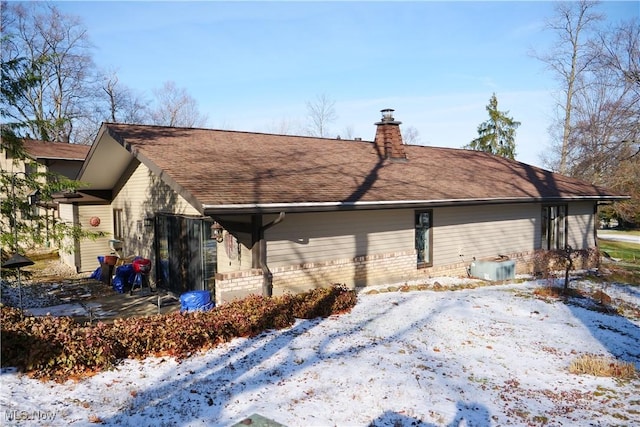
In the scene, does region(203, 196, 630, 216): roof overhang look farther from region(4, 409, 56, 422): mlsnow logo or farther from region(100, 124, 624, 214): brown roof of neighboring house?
region(4, 409, 56, 422): mlsnow logo

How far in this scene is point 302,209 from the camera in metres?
9.19

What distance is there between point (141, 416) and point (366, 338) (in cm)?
394

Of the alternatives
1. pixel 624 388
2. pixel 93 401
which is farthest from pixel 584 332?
pixel 93 401

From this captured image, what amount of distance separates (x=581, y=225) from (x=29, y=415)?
1923 cm

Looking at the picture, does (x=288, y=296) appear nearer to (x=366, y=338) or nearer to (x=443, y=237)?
(x=366, y=338)

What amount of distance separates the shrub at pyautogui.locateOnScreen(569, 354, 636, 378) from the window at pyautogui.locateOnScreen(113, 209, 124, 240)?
45.9 ft

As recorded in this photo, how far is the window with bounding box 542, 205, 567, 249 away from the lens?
16766 mm

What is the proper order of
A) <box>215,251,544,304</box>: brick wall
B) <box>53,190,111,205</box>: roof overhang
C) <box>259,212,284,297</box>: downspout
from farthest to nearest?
<box>53,190,111,205</box>: roof overhang, <box>259,212,284,297</box>: downspout, <box>215,251,544,304</box>: brick wall

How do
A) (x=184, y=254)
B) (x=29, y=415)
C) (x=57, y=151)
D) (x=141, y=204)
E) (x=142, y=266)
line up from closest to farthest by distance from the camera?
(x=29, y=415) < (x=184, y=254) < (x=142, y=266) < (x=141, y=204) < (x=57, y=151)

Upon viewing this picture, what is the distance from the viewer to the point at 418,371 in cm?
636

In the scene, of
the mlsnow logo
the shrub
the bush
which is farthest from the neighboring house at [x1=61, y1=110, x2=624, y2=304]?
the shrub

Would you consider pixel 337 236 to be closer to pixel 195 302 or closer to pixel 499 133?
pixel 195 302

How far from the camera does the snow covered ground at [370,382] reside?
16.7 feet

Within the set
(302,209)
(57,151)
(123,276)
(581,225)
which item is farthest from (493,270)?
(57,151)
